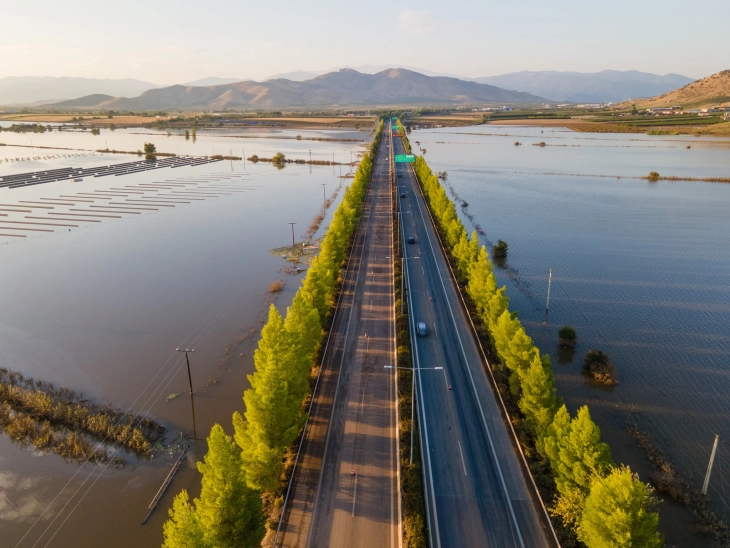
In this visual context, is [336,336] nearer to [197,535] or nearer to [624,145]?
[197,535]

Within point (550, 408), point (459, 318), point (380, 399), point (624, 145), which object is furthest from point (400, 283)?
point (624, 145)

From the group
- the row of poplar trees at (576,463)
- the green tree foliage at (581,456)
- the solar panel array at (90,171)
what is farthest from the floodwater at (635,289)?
the solar panel array at (90,171)

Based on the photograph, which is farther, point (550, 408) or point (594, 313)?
point (594, 313)

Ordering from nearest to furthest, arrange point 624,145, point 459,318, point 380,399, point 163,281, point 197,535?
point 197,535 → point 380,399 → point 459,318 → point 163,281 → point 624,145

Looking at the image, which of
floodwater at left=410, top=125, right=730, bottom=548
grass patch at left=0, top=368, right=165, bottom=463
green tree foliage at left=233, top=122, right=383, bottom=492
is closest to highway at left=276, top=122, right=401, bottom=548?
green tree foliage at left=233, top=122, right=383, bottom=492

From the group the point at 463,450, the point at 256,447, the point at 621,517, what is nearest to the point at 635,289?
the point at 463,450

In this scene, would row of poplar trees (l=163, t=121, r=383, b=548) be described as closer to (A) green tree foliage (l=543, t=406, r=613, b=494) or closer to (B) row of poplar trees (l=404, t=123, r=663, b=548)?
(B) row of poplar trees (l=404, t=123, r=663, b=548)

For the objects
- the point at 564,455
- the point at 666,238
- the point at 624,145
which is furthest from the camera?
the point at 624,145

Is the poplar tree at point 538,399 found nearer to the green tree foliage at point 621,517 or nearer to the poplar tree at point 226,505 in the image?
the green tree foliage at point 621,517
